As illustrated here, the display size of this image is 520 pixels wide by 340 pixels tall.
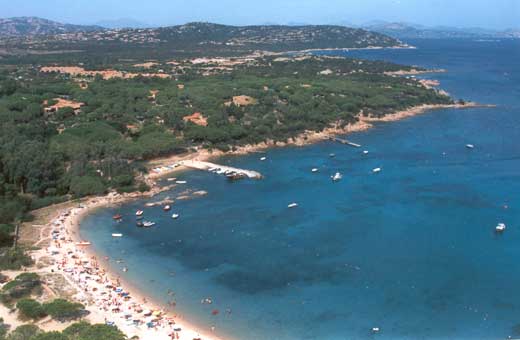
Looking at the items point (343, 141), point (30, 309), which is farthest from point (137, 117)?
point (30, 309)

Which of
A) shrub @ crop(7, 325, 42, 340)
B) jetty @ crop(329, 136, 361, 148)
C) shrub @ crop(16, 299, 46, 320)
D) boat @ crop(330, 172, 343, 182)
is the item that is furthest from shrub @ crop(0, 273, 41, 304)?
jetty @ crop(329, 136, 361, 148)

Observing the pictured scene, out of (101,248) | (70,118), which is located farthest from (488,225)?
(70,118)

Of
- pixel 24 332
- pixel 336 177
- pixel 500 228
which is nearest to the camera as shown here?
pixel 24 332

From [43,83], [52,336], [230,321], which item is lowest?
[230,321]

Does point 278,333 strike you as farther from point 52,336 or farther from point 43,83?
point 43,83

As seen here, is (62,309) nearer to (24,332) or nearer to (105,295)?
(24,332)

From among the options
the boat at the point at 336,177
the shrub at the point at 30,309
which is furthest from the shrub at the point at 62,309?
the boat at the point at 336,177
